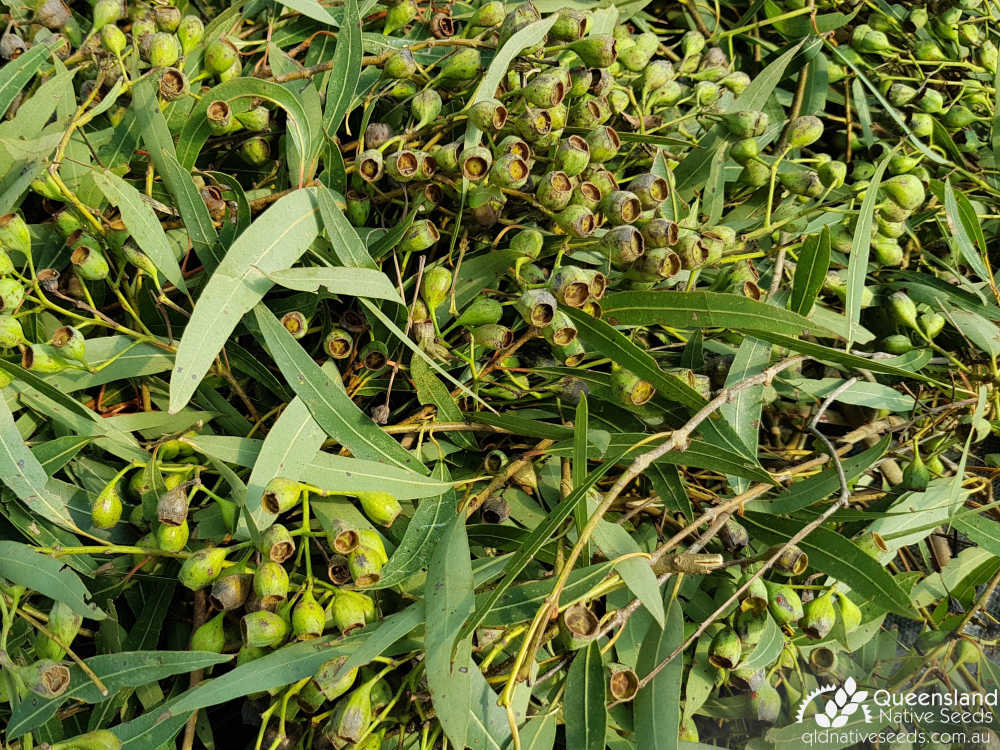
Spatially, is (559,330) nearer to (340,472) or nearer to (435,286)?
(435,286)

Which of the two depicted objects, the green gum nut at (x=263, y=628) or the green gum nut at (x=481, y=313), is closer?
the green gum nut at (x=263, y=628)

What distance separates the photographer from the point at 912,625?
1.29 m

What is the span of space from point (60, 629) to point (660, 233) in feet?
2.56

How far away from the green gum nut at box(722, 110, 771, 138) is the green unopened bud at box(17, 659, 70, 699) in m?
1.04

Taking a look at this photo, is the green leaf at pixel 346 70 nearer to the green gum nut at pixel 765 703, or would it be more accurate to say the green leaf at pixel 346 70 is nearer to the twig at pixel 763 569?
the twig at pixel 763 569

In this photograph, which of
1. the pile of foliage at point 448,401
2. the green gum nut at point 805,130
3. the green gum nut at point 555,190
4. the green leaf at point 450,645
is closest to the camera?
the green leaf at point 450,645

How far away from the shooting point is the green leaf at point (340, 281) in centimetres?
87

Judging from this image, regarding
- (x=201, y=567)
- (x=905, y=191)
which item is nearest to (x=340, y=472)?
(x=201, y=567)

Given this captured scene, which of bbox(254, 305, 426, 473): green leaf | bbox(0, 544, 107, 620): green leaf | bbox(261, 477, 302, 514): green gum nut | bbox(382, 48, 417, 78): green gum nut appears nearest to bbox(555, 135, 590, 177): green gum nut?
bbox(382, 48, 417, 78): green gum nut

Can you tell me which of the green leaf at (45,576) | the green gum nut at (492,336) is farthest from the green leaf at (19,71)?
the green gum nut at (492,336)

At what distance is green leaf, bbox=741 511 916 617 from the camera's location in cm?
92

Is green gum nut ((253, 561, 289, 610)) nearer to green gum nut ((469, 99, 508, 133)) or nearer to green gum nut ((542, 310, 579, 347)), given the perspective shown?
green gum nut ((542, 310, 579, 347))

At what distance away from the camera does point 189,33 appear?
3.58 feet

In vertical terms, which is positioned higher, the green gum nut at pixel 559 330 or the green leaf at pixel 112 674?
the green gum nut at pixel 559 330
